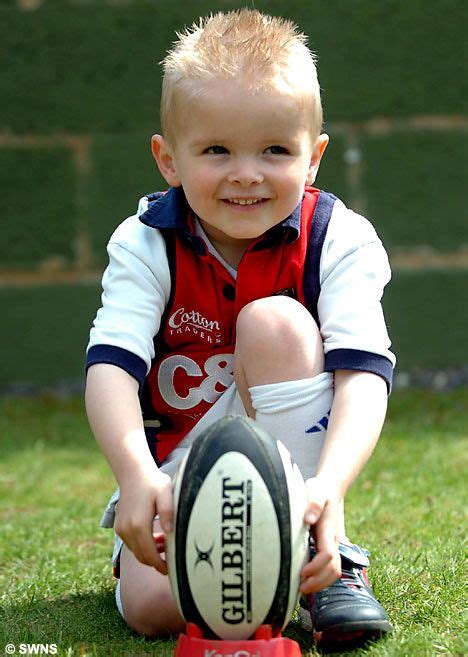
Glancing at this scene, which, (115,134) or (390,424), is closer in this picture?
(390,424)

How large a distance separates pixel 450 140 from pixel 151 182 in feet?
5.11

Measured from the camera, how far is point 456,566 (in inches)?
99.3

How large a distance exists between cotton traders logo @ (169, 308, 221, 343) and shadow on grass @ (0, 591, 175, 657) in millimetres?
651

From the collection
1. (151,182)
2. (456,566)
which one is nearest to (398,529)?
(456,566)

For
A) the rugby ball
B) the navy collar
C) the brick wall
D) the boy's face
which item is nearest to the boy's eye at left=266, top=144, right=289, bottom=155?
the boy's face

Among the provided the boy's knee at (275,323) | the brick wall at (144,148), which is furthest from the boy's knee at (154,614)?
the brick wall at (144,148)

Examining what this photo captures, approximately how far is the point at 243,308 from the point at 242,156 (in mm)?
324

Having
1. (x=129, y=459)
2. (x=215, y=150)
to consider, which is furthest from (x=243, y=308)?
(x=129, y=459)

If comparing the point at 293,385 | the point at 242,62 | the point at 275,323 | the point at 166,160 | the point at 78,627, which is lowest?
the point at 78,627

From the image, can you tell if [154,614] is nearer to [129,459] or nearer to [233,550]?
[129,459]

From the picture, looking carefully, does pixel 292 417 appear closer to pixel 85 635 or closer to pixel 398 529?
pixel 85 635

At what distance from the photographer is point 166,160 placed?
8.13 ft

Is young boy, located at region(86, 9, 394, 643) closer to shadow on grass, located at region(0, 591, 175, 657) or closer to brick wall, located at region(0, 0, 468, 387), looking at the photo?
shadow on grass, located at region(0, 591, 175, 657)

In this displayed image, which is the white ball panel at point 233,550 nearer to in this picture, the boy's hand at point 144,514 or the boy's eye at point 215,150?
the boy's hand at point 144,514
